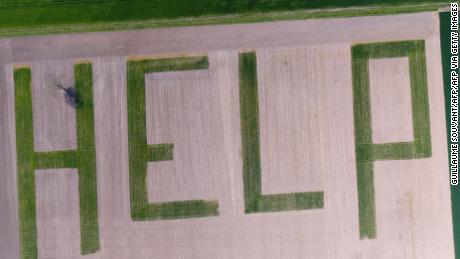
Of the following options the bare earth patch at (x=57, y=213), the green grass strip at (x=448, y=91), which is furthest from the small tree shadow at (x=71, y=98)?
the green grass strip at (x=448, y=91)

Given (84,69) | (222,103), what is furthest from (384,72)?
(84,69)

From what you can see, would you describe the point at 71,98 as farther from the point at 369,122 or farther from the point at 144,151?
the point at 369,122

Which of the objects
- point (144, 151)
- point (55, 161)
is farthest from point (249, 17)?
point (55, 161)

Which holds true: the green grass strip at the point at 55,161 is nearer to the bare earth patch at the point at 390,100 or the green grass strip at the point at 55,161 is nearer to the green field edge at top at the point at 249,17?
the green field edge at top at the point at 249,17

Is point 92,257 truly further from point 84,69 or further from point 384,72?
point 384,72

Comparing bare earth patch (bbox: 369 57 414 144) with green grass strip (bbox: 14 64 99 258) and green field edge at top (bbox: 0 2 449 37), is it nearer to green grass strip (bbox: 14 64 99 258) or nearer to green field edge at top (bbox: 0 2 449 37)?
green field edge at top (bbox: 0 2 449 37)

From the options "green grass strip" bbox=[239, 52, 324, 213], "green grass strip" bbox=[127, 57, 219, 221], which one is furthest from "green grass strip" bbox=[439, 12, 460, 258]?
"green grass strip" bbox=[127, 57, 219, 221]
